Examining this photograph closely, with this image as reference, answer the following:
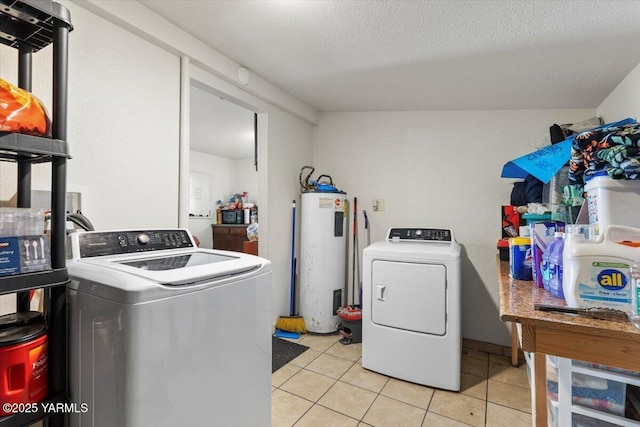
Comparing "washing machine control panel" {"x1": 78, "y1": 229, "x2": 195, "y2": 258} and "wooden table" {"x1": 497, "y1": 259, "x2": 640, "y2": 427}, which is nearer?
"wooden table" {"x1": 497, "y1": 259, "x2": 640, "y2": 427}

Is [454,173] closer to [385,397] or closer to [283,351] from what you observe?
[385,397]

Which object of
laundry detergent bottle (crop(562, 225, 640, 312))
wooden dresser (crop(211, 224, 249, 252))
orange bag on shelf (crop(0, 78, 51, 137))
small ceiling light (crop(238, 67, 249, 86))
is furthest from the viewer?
wooden dresser (crop(211, 224, 249, 252))

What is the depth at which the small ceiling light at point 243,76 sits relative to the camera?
229cm

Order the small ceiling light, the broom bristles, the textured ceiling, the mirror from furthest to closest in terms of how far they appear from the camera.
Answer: the mirror
the broom bristles
the small ceiling light
the textured ceiling

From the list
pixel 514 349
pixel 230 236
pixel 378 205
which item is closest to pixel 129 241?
pixel 378 205

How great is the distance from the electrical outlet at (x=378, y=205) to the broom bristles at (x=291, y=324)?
1.33 m

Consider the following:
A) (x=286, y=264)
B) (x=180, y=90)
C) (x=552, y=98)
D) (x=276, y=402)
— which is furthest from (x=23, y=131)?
(x=552, y=98)

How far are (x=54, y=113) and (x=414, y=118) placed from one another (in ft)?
9.10

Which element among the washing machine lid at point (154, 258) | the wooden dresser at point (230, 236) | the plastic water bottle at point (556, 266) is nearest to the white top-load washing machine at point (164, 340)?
the washing machine lid at point (154, 258)

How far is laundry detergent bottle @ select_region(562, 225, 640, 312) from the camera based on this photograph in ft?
2.93

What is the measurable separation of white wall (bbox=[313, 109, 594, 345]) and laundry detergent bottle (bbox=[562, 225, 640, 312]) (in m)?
1.86

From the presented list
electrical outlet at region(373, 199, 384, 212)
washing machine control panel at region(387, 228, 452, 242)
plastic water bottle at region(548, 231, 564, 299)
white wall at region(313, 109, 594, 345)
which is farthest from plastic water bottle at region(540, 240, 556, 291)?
electrical outlet at region(373, 199, 384, 212)

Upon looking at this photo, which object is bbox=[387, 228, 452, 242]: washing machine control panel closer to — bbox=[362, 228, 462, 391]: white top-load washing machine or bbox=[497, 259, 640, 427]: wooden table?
bbox=[362, 228, 462, 391]: white top-load washing machine

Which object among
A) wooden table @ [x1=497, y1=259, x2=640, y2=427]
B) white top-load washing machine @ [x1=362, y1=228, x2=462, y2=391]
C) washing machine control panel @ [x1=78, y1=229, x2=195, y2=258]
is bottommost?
white top-load washing machine @ [x1=362, y1=228, x2=462, y2=391]
